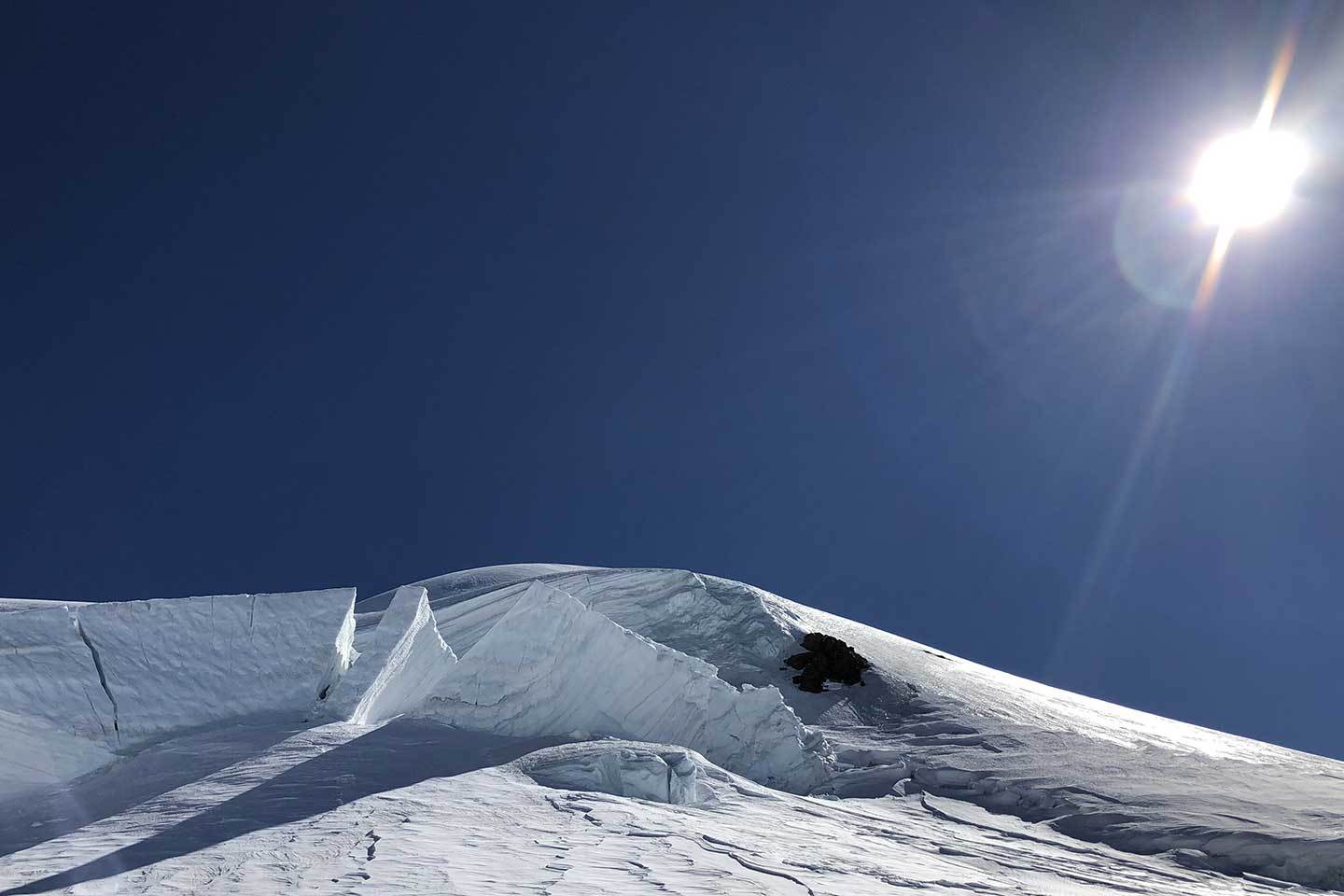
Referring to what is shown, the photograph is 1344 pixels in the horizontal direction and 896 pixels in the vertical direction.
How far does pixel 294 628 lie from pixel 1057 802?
11080 mm

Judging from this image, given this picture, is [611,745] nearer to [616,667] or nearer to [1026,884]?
[616,667]

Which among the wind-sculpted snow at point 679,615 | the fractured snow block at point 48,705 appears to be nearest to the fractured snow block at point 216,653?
the fractured snow block at point 48,705

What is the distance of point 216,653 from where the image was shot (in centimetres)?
1113

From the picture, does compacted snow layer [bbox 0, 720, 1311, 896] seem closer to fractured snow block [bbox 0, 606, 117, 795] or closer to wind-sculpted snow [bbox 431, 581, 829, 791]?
fractured snow block [bbox 0, 606, 117, 795]

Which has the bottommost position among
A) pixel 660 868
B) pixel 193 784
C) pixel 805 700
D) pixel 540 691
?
pixel 193 784

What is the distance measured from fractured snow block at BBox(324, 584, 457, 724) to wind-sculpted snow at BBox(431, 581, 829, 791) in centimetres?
76

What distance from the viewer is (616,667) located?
39.2ft

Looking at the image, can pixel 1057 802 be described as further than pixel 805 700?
No

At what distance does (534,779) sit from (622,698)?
9.90ft

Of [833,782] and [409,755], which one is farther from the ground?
[833,782]

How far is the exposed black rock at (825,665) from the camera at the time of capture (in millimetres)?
17000

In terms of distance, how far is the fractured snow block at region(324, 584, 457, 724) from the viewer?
11219 millimetres

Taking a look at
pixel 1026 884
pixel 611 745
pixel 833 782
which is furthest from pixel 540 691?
pixel 1026 884

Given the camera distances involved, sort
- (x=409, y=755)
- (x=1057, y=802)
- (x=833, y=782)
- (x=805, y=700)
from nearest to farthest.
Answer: (x=409, y=755)
(x=1057, y=802)
(x=833, y=782)
(x=805, y=700)
